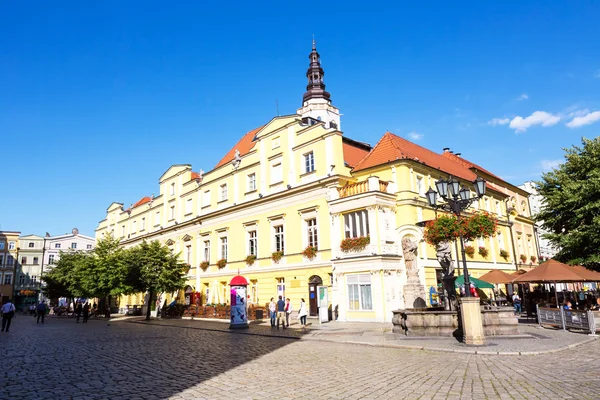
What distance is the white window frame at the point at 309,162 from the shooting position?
92.2ft

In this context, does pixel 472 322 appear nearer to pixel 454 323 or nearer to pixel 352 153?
pixel 454 323

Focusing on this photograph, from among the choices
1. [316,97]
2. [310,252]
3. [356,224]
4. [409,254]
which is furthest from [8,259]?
[409,254]

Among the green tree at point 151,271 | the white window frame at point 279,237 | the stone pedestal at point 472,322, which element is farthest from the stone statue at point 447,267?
the green tree at point 151,271

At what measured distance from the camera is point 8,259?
74.8m

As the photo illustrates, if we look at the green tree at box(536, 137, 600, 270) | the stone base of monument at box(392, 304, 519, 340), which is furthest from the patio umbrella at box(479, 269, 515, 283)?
the stone base of monument at box(392, 304, 519, 340)

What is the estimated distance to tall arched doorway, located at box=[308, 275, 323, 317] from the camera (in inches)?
1042

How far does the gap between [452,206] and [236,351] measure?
902cm

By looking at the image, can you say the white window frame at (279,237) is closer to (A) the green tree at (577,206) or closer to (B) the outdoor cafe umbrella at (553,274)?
(B) the outdoor cafe umbrella at (553,274)

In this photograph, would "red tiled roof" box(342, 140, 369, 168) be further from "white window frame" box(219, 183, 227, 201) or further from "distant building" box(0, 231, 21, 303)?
"distant building" box(0, 231, 21, 303)

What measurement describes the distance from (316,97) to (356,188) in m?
26.6

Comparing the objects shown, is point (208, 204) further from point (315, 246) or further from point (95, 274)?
Answer: point (315, 246)

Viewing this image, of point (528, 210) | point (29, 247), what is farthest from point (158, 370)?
point (29, 247)

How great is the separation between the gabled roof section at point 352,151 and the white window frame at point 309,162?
2359mm

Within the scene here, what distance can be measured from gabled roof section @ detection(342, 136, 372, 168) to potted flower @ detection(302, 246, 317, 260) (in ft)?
20.8
